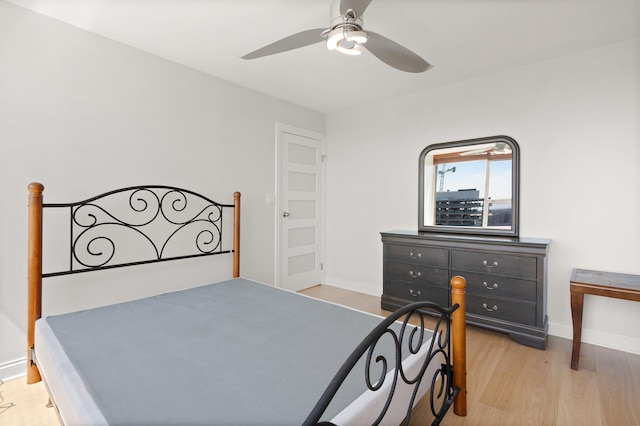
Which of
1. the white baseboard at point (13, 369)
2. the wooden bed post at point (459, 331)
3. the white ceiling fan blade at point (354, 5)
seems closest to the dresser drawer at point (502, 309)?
the wooden bed post at point (459, 331)

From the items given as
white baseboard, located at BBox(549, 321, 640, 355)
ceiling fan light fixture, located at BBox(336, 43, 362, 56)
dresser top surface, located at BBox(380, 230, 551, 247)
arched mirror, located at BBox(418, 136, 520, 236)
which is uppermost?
ceiling fan light fixture, located at BBox(336, 43, 362, 56)

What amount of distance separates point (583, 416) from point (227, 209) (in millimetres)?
3038

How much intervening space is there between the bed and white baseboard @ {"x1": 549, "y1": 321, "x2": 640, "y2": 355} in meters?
1.68

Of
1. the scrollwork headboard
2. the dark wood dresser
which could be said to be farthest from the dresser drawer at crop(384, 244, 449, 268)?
the scrollwork headboard

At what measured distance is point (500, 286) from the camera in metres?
2.63

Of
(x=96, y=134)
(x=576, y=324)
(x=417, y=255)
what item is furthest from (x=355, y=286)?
(x=96, y=134)

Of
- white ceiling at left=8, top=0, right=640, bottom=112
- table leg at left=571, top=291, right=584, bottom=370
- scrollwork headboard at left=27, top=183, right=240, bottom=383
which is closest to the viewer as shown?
scrollwork headboard at left=27, top=183, right=240, bottom=383

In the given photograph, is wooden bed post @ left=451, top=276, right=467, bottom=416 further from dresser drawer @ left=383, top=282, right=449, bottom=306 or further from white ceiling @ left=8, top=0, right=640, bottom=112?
white ceiling @ left=8, top=0, right=640, bottom=112

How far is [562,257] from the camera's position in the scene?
2.68 m

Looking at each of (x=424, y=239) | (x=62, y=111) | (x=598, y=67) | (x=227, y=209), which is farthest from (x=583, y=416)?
(x=62, y=111)

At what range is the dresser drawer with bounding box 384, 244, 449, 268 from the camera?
9.61ft

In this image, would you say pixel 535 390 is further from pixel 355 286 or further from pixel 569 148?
pixel 355 286

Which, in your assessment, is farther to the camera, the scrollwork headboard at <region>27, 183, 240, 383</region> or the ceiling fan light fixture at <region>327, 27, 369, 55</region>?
the scrollwork headboard at <region>27, 183, 240, 383</region>

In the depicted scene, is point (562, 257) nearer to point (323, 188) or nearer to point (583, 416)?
point (583, 416)
